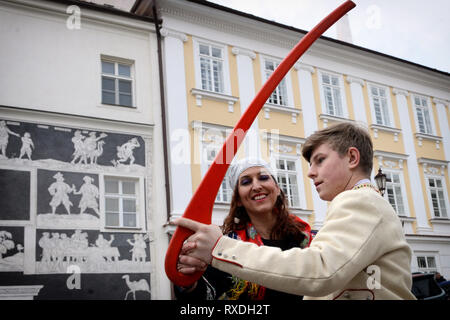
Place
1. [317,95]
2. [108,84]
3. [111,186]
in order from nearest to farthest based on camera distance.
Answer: [111,186] < [108,84] < [317,95]

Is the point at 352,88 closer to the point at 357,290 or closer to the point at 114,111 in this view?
the point at 114,111

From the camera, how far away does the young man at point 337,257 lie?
1313mm

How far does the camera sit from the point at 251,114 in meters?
1.48

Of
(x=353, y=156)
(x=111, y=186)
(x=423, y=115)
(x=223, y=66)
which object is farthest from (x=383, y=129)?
(x=353, y=156)

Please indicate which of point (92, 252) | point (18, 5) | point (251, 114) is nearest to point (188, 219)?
point (251, 114)

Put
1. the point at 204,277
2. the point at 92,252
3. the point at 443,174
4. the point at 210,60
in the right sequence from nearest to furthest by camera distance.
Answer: the point at 204,277, the point at 92,252, the point at 210,60, the point at 443,174

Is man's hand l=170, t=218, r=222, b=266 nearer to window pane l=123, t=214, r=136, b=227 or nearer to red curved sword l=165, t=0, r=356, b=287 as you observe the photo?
red curved sword l=165, t=0, r=356, b=287

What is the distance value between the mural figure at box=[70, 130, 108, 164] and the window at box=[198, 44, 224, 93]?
3.68 m

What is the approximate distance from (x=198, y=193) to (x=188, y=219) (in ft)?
0.28

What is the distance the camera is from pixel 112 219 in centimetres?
1091

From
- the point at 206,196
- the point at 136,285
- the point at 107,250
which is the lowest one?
the point at 206,196

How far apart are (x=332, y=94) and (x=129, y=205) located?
8.46 m

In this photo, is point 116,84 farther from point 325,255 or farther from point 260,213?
point 325,255

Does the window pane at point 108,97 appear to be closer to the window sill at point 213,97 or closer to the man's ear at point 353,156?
the window sill at point 213,97
